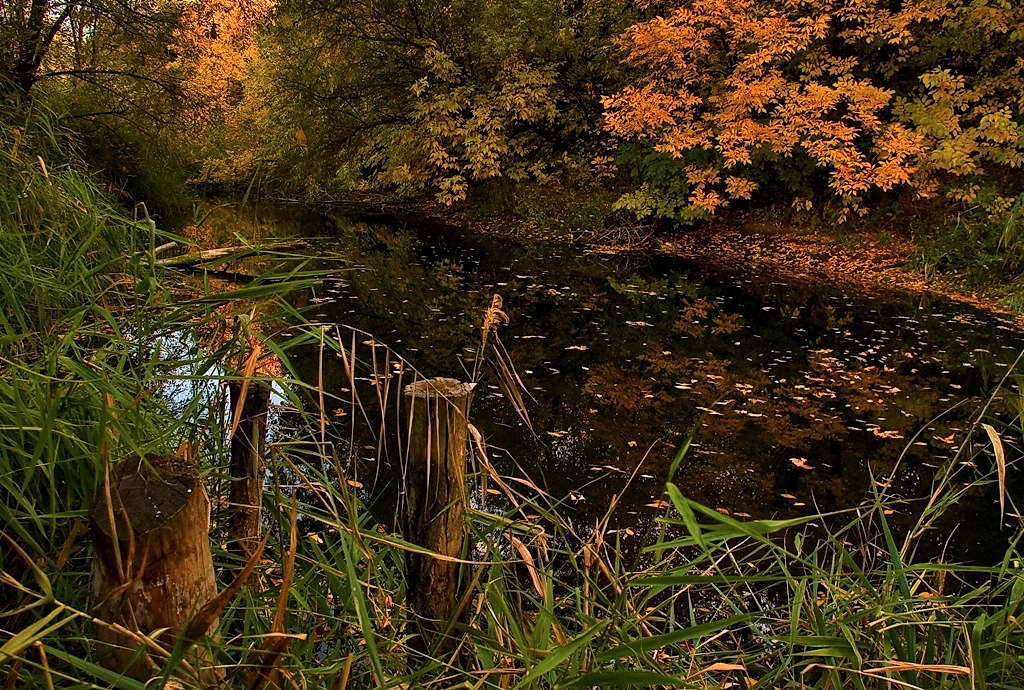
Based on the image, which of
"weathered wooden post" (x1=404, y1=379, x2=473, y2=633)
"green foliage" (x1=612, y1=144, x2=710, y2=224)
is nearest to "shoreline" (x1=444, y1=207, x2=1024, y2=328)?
"green foliage" (x1=612, y1=144, x2=710, y2=224)

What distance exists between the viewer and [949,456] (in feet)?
14.7

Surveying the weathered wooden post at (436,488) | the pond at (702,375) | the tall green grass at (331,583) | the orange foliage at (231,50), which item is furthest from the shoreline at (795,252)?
the orange foliage at (231,50)

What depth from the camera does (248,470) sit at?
1849 millimetres

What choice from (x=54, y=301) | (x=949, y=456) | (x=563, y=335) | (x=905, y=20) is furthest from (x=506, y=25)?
(x=54, y=301)

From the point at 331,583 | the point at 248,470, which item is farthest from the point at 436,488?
the point at 248,470

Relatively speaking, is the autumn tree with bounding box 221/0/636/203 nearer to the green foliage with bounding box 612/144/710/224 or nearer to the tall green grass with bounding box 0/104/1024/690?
the green foliage with bounding box 612/144/710/224

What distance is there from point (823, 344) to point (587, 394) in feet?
9.50

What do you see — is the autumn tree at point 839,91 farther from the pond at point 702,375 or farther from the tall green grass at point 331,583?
the tall green grass at point 331,583

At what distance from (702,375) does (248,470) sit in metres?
4.86

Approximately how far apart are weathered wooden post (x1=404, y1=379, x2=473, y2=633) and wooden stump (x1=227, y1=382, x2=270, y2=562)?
0.39 m

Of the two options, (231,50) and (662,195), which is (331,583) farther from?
(231,50)

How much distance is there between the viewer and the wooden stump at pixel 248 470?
1.76 metres

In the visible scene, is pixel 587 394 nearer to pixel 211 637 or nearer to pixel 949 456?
pixel 949 456

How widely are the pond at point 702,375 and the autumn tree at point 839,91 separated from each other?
2.27 m
